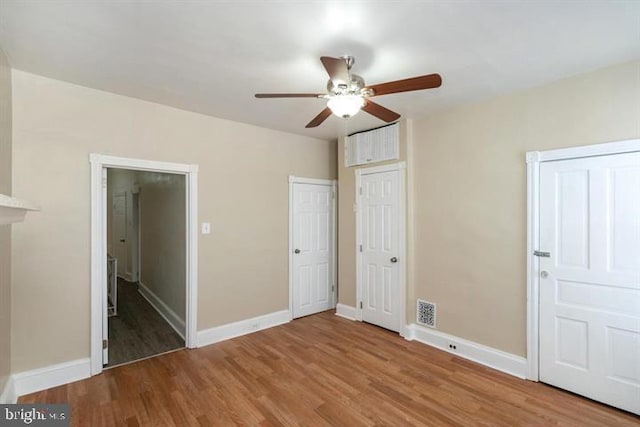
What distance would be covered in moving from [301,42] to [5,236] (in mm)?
2518

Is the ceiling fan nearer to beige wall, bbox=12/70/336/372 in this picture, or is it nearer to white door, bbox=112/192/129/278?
beige wall, bbox=12/70/336/372

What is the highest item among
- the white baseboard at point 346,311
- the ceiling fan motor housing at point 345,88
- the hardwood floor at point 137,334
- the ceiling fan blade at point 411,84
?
the ceiling fan motor housing at point 345,88

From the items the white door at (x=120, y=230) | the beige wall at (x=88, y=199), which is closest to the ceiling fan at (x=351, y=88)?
the beige wall at (x=88, y=199)

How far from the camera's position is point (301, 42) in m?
1.96

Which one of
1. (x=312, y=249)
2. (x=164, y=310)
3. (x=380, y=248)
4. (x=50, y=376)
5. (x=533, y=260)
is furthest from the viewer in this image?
(x=312, y=249)

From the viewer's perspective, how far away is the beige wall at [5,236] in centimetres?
211

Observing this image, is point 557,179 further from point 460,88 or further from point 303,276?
point 303,276

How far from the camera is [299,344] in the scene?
3.38 m

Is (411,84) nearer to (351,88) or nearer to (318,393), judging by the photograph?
(351,88)

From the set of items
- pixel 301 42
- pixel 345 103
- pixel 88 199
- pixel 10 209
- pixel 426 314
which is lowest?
pixel 426 314

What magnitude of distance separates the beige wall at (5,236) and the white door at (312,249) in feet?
9.04

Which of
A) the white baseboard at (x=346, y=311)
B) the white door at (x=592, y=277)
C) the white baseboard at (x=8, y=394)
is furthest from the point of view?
the white baseboard at (x=346, y=311)

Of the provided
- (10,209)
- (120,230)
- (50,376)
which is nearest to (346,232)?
(50,376)

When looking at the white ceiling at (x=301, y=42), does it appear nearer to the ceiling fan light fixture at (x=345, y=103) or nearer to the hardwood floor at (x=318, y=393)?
the ceiling fan light fixture at (x=345, y=103)
